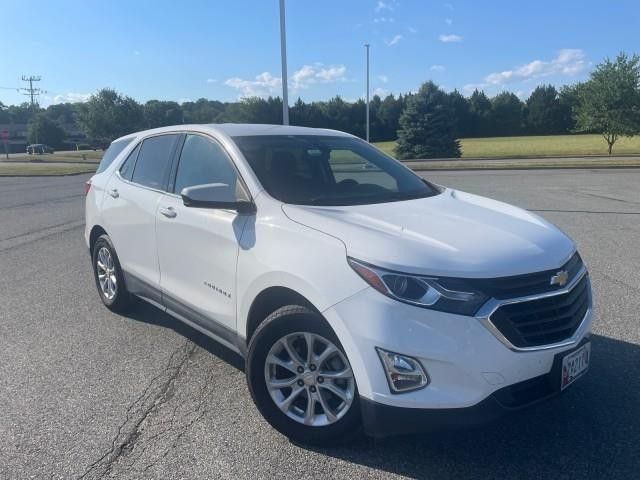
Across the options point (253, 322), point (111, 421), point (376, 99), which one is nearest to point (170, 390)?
point (111, 421)

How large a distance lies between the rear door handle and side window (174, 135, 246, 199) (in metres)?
0.15

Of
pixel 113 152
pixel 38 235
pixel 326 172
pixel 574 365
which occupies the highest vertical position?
pixel 113 152

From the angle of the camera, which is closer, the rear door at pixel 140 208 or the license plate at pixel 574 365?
the license plate at pixel 574 365

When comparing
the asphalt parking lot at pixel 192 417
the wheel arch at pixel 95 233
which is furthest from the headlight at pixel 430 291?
the wheel arch at pixel 95 233

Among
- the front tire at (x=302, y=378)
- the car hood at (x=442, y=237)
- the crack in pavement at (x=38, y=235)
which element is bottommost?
the crack in pavement at (x=38, y=235)

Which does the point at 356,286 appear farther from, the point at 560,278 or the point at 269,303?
the point at 560,278

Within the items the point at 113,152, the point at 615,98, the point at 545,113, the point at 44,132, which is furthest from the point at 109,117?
the point at 113,152

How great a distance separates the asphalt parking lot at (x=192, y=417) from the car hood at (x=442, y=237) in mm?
1034

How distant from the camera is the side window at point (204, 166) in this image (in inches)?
150

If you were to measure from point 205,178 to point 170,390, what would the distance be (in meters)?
1.50

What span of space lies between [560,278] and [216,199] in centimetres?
200

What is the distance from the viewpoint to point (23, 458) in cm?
307

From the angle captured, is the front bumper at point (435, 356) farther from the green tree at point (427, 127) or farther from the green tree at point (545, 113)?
the green tree at point (545, 113)

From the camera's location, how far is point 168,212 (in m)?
4.22
